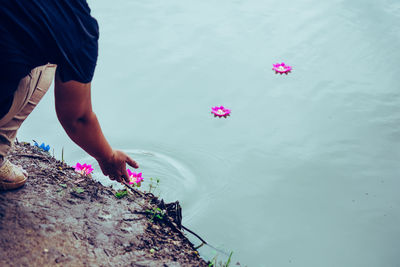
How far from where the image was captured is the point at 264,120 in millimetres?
3357

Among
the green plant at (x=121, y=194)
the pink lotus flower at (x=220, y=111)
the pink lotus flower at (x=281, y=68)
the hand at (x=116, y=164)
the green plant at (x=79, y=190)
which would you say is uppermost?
the pink lotus flower at (x=281, y=68)

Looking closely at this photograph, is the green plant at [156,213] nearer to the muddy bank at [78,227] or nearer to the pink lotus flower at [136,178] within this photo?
the muddy bank at [78,227]

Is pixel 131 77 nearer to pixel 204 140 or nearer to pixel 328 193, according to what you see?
pixel 204 140

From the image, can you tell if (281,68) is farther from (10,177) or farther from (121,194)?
(10,177)

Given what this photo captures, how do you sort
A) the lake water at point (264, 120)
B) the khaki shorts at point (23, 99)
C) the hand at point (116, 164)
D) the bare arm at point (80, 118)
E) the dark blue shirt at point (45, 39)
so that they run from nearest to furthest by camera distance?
1. the dark blue shirt at point (45, 39)
2. the bare arm at point (80, 118)
3. the khaki shorts at point (23, 99)
4. the hand at point (116, 164)
5. the lake water at point (264, 120)

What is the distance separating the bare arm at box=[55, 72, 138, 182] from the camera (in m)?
1.62

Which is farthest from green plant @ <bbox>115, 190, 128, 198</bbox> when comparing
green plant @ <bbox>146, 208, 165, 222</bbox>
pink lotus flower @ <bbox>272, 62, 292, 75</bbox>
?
pink lotus flower @ <bbox>272, 62, 292, 75</bbox>

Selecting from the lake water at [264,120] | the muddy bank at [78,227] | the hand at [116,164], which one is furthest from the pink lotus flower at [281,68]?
the hand at [116,164]

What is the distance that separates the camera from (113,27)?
15.1 feet

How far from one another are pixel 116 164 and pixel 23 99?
1.57 feet

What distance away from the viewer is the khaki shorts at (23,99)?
1.74m

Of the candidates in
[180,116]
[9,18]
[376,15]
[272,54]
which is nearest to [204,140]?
[180,116]

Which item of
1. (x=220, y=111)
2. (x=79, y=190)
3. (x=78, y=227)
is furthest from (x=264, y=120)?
(x=78, y=227)

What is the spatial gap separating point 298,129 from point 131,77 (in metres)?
1.53
